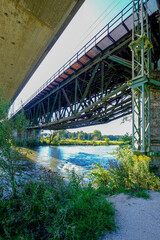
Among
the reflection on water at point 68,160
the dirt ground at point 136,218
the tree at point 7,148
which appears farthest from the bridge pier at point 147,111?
the tree at point 7,148

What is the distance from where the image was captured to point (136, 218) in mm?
2949

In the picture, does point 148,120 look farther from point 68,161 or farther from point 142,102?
point 68,161

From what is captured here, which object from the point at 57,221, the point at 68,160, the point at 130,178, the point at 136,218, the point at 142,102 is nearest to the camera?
the point at 57,221

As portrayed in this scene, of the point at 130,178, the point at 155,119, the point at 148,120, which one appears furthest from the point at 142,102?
the point at 130,178

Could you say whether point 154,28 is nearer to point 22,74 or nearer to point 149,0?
point 149,0

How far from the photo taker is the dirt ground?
95.0 inches

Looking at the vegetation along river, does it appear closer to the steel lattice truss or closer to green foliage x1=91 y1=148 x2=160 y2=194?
green foliage x1=91 y1=148 x2=160 y2=194

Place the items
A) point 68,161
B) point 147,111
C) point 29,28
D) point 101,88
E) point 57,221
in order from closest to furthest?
point 29,28
point 57,221
point 147,111
point 101,88
point 68,161

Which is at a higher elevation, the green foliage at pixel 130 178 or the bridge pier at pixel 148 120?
the bridge pier at pixel 148 120

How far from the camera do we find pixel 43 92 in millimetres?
20469

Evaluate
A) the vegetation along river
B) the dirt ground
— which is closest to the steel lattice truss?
the vegetation along river

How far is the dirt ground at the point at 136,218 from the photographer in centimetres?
241

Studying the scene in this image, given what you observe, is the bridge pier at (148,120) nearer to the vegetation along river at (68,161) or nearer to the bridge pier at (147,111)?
the bridge pier at (147,111)

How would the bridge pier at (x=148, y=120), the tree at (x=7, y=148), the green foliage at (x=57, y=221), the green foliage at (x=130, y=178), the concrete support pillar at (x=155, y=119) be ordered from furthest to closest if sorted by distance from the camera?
1. the concrete support pillar at (x=155, y=119)
2. the bridge pier at (x=148, y=120)
3. the green foliage at (x=130, y=178)
4. the tree at (x=7, y=148)
5. the green foliage at (x=57, y=221)
